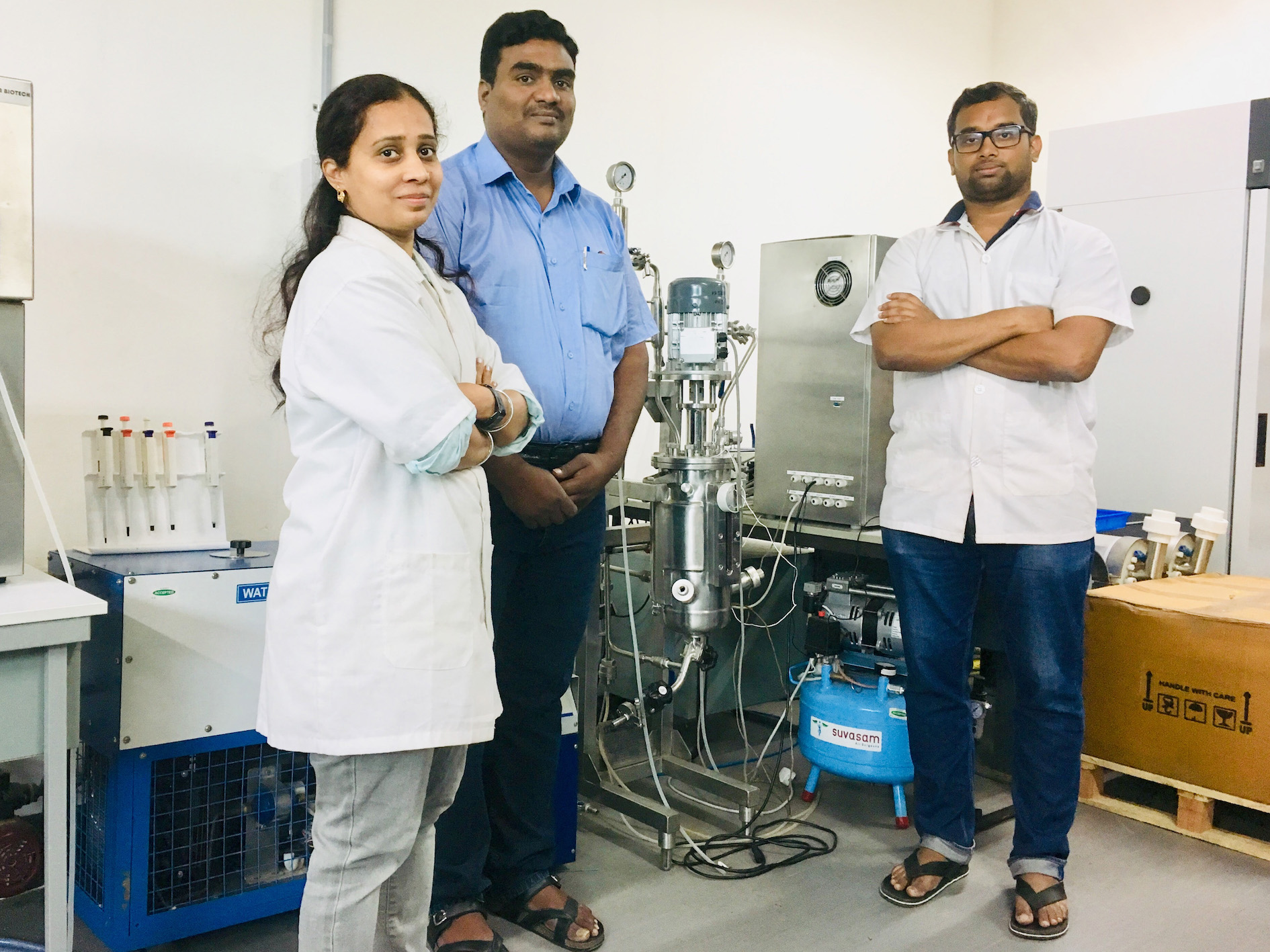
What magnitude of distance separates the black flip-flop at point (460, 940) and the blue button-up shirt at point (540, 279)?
2.87ft

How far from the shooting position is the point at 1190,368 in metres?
3.51

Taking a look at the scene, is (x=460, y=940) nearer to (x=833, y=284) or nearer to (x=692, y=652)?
(x=692, y=652)

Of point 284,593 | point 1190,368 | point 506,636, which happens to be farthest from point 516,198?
point 1190,368

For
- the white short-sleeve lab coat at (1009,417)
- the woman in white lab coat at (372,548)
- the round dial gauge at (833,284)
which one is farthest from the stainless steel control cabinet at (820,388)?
the woman in white lab coat at (372,548)

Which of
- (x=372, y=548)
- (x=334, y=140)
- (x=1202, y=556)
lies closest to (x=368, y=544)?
(x=372, y=548)

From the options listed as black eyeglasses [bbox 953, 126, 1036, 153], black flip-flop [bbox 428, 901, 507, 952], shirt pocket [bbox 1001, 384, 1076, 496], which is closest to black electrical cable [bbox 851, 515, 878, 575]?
shirt pocket [bbox 1001, 384, 1076, 496]

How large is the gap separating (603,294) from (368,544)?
0.88m

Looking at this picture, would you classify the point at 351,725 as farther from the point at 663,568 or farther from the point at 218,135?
the point at 218,135

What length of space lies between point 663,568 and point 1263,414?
2389mm

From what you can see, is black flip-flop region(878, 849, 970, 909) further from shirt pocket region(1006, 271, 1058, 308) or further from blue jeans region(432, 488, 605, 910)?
shirt pocket region(1006, 271, 1058, 308)

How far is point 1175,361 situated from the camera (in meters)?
3.54

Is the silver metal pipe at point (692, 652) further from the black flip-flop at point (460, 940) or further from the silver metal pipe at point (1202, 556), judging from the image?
the silver metal pipe at point (1202, 556)

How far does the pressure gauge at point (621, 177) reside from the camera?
239cm

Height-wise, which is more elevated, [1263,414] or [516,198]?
[516,198]
